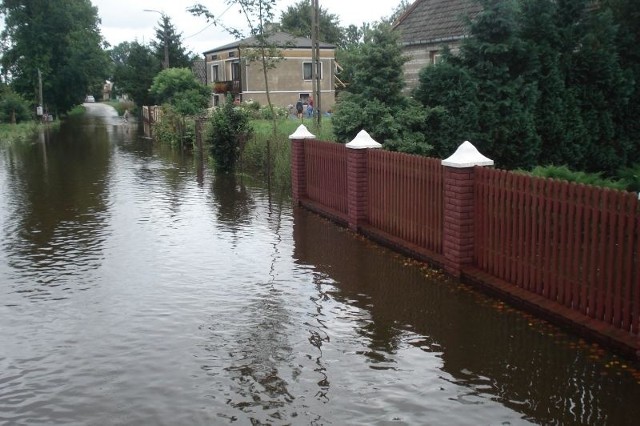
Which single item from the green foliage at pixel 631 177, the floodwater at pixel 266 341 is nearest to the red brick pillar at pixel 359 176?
the floodwater at pixel 266 341

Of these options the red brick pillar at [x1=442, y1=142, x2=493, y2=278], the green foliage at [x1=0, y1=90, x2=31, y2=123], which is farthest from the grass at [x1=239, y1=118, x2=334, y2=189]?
the green foliage at [x1=0, y1=90, x2=31, y2=123]

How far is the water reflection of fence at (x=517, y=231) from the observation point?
6863mm

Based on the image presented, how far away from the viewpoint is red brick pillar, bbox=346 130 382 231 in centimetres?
1267

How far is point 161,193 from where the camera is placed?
18.4 metres

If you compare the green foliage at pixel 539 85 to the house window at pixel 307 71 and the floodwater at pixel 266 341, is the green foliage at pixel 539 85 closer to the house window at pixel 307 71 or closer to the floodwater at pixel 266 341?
the floodwater at pixel 266 341

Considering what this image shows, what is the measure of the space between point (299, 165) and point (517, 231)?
827 cm

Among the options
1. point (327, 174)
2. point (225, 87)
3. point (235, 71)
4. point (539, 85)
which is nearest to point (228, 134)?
point (327, 174)

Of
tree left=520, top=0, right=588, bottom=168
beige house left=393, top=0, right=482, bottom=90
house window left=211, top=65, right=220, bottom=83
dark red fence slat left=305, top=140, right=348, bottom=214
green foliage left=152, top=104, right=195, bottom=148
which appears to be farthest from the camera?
house window left=211, top=65, right=220, bottom=83

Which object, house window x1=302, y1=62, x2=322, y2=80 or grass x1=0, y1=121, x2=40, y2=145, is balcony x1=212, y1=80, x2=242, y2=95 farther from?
grass x1=0, y1=121, x2=40, y2=145

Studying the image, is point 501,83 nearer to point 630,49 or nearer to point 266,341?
point 630,49

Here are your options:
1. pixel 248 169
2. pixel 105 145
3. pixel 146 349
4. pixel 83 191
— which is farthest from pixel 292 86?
pixel 146 349

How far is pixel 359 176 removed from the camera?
12797 mm

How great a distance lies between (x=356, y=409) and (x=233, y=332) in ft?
7.70

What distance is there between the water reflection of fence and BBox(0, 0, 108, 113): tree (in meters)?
62.7
